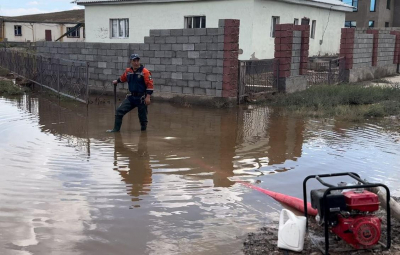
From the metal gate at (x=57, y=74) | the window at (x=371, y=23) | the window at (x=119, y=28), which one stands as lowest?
the metal gate at (x=57, y=74)

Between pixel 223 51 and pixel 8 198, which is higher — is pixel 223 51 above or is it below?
above

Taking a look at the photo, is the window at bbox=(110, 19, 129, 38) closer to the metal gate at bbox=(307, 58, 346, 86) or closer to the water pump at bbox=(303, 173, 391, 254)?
the metal gate at bbox=(307, 58, 346, 86)

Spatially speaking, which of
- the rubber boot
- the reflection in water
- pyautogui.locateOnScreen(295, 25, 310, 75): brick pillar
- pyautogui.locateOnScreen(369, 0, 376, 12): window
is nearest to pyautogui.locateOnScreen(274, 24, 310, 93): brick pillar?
pyautogui.locateOnScreen(295, 25, 310, 75): brick pillar

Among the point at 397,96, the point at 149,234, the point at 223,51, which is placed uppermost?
the point at 223,51

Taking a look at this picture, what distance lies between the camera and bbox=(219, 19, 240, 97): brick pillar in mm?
11781

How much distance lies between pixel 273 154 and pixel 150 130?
290 cm

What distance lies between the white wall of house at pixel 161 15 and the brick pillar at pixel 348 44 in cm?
391

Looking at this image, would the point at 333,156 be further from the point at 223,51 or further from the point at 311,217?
the point at 223,51

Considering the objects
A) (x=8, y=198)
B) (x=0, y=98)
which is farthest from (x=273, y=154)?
(x=0, y=98)

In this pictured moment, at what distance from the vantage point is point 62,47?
52.7 feet

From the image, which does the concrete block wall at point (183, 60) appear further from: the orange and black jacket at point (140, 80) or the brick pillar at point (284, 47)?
the orange and black jacket at point (140, 80)

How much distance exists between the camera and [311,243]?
4.11 meters

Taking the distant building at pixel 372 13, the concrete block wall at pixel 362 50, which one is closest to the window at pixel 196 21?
the concrete block wall at pixel 362 50

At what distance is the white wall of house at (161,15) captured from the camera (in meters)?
19.1
